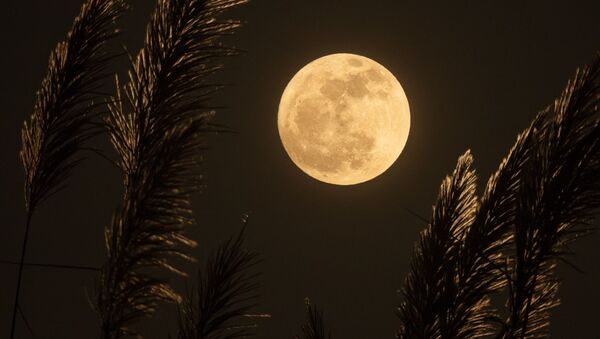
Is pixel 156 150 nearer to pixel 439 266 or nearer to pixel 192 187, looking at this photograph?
pixel 192 187

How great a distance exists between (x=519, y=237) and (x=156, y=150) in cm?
133

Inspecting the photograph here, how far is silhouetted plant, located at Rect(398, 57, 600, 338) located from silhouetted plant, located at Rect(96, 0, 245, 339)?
3.87 ft

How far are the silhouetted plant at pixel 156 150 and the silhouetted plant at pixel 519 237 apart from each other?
118cm

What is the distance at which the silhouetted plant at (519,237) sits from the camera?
8.23 ft

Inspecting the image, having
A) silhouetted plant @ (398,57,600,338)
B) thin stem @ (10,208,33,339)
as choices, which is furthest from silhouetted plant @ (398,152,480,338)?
thin stem @ (10,208,33,339)

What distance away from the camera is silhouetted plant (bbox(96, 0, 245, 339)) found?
101 inches

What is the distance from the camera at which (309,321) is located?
381 cm

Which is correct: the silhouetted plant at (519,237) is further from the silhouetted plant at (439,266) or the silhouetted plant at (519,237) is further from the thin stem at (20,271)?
the thin stem at (20,271)

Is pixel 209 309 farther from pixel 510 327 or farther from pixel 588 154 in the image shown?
pixel 588 154

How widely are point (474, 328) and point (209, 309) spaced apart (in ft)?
3.76

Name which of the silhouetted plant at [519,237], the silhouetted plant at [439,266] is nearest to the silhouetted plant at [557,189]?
the silhouetted plant at [519,237]

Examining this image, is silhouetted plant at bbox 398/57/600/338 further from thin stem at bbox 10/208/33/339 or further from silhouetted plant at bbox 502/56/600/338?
thin stem at bbox 10/208/33/339

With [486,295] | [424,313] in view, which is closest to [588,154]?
[486,295]

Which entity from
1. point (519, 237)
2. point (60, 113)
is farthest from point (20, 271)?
point (519, 237)
